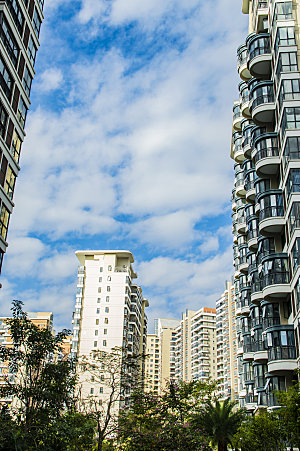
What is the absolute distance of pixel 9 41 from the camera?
31.5 meters

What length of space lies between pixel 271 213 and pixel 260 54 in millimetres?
13979

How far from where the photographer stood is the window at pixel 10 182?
1223 inches

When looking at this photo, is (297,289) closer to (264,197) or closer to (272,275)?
(272,275)

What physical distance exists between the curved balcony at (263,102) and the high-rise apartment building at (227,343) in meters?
70.9

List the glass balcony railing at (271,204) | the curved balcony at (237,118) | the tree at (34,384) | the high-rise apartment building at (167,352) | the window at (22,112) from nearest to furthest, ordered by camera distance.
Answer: the tree at (34,384), the window at (22,112), the glass balcony railing at (271,204), the curved balcony at (237,118), the high-rise apartment building at (167,352)

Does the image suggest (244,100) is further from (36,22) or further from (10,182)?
(10,182)

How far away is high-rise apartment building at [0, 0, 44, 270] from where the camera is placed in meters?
30.3

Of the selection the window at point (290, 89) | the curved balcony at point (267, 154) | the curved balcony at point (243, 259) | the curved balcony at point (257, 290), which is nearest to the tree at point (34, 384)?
the curved balcony at point (257, 290)

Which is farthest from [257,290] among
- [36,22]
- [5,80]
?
[36,22]

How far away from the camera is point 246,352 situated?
48.4m

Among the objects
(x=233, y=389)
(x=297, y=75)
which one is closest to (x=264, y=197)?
(x=297, y=75)

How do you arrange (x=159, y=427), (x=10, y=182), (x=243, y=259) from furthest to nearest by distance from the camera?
(x=243, y=259) → (x=10, y=182) → (x=159, y=427)

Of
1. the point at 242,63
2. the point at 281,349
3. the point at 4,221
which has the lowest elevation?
the point at 281,349

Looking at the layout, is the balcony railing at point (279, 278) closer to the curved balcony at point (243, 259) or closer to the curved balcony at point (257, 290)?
the curved balcony at point (257, 290)
